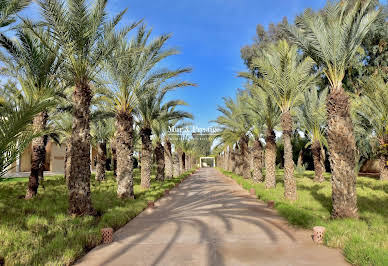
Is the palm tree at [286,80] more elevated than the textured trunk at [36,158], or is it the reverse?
the palm tree at [286,80]

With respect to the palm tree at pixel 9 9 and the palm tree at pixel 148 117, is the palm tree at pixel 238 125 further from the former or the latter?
the palm tree at pixel 9 9

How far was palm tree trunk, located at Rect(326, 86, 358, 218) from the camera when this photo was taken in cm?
707

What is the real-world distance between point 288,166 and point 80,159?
7.48 m

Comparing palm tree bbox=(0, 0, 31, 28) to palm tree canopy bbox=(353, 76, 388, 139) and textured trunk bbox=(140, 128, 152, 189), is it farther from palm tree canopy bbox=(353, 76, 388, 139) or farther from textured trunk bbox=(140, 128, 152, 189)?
palm tree canopy bbox=(353, 76, 388, 139)

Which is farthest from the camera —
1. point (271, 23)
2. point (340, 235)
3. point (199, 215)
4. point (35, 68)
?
point (271, 23)

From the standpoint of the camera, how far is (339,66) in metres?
7.89

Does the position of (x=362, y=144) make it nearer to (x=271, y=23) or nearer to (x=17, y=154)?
(x=271, y=23)

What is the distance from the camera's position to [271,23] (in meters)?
30.9

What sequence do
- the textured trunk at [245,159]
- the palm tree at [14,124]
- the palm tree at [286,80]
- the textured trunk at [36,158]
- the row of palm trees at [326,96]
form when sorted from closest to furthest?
the palm tree at [14,124], the row of palm trees at [326,96], the palm tree at [286,80], the textured trunk at [36,158], the textured trunk at [245,159]

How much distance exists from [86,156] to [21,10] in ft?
16.8

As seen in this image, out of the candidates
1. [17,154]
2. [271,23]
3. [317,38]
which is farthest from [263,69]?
[271,23]

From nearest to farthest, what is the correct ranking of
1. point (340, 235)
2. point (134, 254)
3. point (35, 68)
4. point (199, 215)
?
point (134, 254)
point (340, 235)
point (199, 215)
point (35, 68)

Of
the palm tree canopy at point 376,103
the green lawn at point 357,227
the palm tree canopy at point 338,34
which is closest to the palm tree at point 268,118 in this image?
the green lawn at point 357,227

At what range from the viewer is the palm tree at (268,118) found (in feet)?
46.4
